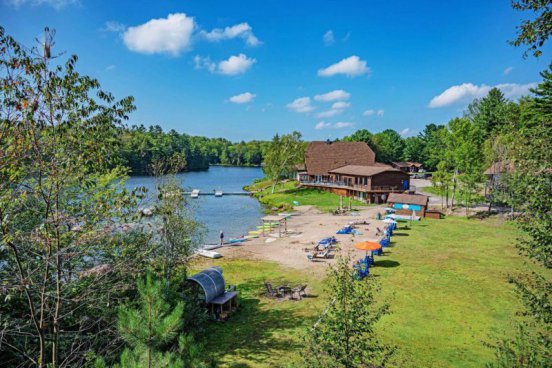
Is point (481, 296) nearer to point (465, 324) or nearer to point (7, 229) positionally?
point (465, 324)

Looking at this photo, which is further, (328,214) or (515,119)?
(515,119)

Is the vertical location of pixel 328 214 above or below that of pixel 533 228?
below

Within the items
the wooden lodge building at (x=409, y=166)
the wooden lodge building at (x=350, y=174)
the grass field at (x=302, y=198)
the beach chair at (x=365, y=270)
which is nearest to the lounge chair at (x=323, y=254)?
the beach chair at (x=365, y=270)

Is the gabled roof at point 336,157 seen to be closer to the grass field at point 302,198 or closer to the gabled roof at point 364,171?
the gabled roof at point 364,171

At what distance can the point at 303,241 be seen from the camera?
104 feet

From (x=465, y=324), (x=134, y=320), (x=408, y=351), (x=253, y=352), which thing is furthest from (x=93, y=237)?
(x=465, y=324)

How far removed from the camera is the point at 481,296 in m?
18.4

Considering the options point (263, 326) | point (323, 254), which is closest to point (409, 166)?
point (323, 254)

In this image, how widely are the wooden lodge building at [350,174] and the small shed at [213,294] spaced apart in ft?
137

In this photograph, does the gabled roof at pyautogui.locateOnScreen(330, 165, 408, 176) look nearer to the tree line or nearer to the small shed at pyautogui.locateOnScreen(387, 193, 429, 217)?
the small shed at pyautogui.locateOnScreen(387, 193, 429, 217)

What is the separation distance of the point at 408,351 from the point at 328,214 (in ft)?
114

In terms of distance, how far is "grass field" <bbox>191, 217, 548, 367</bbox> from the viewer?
1291 centimetres

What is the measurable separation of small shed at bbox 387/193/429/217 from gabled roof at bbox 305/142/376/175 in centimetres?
2430

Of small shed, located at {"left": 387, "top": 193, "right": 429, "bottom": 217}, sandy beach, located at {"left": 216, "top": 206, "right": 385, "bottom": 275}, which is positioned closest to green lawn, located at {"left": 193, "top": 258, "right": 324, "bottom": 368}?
sandy beach, located at {"left": 216, "top": 206, "right": 385, "bottom": 275}
